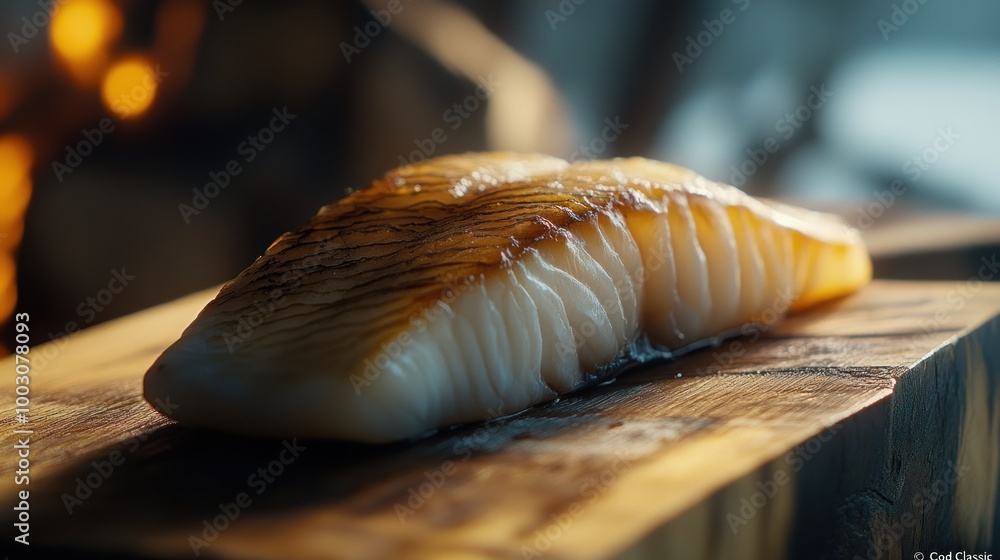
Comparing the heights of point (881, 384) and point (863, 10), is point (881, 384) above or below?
below

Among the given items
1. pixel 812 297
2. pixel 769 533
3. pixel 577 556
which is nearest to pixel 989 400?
pixel 812 297

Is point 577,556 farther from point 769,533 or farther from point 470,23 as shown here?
point 470,23
